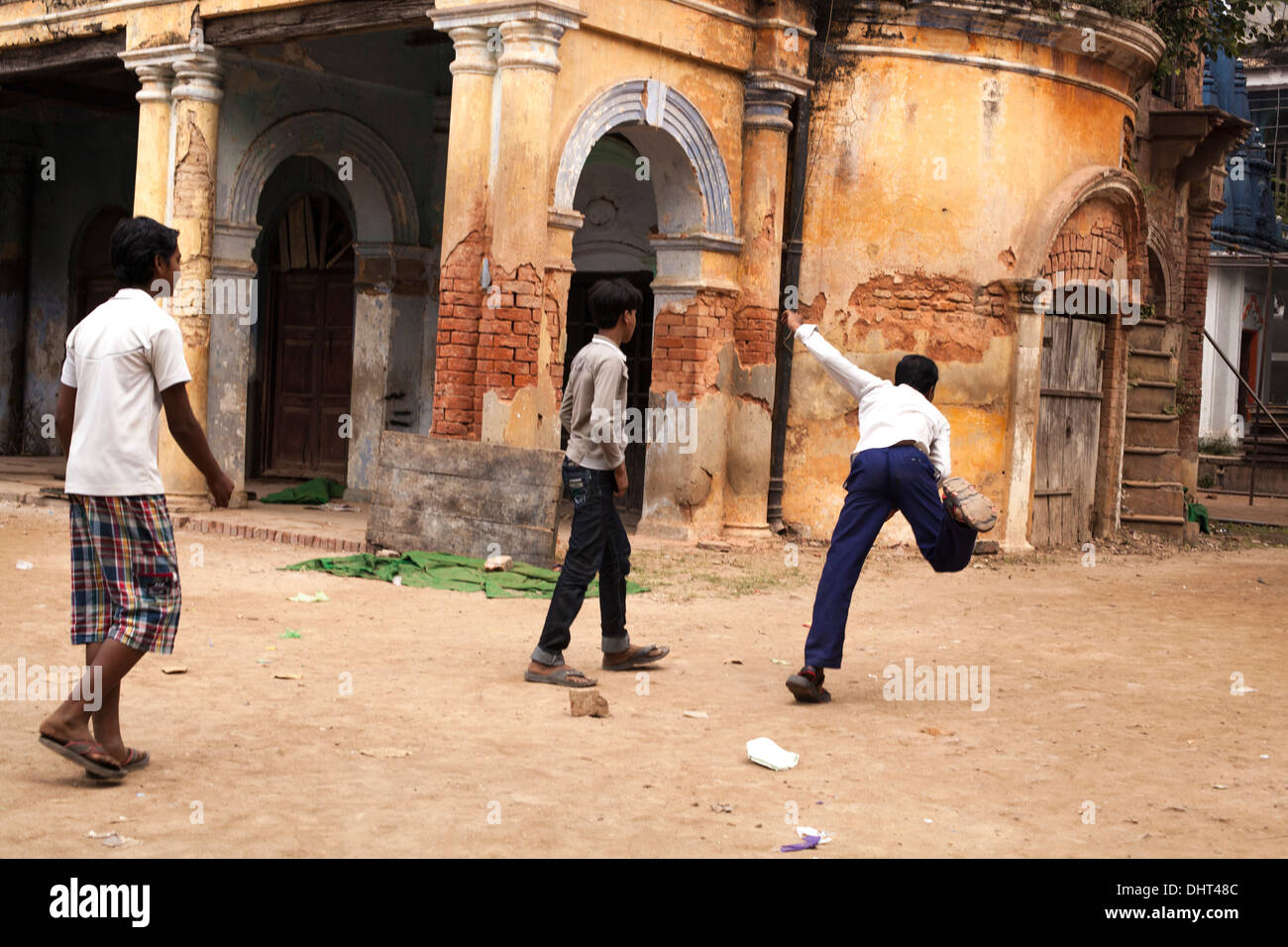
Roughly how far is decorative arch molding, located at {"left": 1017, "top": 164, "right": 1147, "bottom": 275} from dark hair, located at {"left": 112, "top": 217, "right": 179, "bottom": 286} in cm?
914

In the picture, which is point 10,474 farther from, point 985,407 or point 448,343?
point 985,407

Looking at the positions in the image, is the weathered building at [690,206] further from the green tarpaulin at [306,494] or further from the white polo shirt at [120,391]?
the white polo shirt at [120,391]

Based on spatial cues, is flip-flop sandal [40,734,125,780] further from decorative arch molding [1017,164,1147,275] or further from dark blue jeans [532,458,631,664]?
decorative arch molding [1017,164,1147,275]

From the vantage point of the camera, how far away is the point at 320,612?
8195 millimetres

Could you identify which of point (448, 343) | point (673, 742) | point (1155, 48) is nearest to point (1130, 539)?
point (1155, 48)

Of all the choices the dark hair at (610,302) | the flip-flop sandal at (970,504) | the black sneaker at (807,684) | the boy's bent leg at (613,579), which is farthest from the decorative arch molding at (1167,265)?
the black sneaker at (807,684)

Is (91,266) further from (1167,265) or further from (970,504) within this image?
(970,504)

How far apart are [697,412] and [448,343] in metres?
2.54

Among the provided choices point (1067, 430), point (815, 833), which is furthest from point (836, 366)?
point (1067, 430)

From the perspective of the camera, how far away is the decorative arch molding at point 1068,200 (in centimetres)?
1247

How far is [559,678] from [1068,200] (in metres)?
8.04

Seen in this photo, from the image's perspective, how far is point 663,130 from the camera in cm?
1145

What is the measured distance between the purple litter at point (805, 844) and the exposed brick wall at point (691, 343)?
7.95 meters
